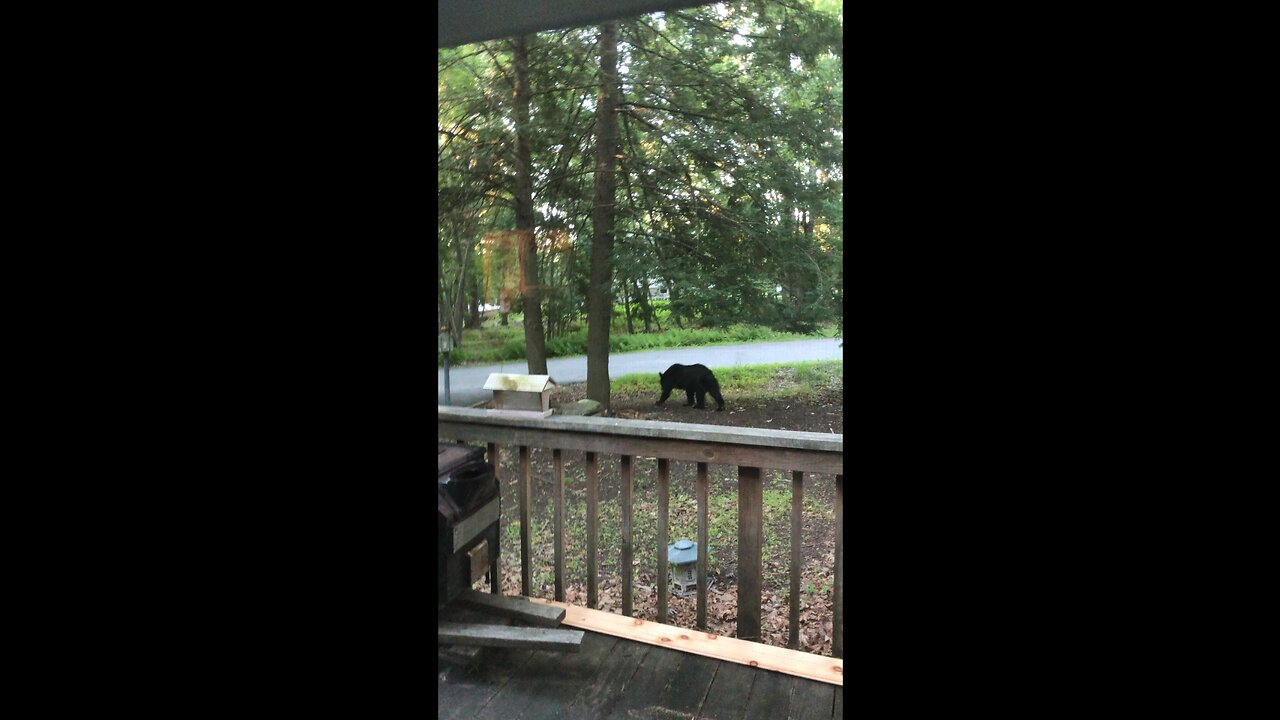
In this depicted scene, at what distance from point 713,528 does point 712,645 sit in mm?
767

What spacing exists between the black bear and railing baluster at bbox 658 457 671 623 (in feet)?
2.03

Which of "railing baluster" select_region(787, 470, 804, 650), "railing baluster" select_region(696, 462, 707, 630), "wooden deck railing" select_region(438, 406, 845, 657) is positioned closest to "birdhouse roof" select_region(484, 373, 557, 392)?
"wooden deck railing" select_region(438, 406, 845, 657)

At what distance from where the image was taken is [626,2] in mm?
1796

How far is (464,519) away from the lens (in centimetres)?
192

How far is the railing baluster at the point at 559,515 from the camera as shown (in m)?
1.95

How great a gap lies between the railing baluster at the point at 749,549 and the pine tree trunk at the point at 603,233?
0.90 metres

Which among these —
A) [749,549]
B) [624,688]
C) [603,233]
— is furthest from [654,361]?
[624,688]

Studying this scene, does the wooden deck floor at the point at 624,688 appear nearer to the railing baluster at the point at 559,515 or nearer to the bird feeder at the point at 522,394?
the railing baluster at the point at 559,515

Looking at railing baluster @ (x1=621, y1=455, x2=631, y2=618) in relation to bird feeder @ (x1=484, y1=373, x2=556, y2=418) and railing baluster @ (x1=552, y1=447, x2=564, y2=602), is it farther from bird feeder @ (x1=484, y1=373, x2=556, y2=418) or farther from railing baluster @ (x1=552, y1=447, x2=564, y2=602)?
bird feeder @ (x1=484, y1=373, x2=556, y2=418)

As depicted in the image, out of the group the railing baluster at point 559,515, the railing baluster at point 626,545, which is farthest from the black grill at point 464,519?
the railing baluster at point 626,545

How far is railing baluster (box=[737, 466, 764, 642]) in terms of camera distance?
1.73 meters
